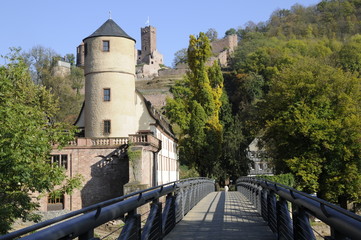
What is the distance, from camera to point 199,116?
4700 centimetres

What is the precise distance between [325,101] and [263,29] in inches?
5486

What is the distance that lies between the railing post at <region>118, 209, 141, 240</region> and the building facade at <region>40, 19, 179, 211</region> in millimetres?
24602

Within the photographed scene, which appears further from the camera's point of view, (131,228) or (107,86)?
(107,86)

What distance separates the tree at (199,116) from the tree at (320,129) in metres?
14.0

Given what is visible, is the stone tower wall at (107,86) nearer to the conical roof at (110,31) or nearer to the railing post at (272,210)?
the conical roof at (110,31)

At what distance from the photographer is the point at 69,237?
329 cm

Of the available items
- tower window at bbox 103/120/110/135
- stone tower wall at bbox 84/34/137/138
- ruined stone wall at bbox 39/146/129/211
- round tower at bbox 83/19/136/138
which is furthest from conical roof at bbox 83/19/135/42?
ruined stone wall at bbox 39/146/129/211

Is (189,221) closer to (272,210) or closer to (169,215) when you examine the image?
(169,215)

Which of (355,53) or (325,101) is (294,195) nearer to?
(325,101)

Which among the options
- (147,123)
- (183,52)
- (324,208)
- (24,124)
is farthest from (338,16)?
(324,208)

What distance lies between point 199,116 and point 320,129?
18.1 meters

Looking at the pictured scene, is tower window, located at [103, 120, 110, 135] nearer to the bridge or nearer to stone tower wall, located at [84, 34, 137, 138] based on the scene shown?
stone tower wall, located at [84, 34, 137, 138]

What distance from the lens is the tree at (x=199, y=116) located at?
155 ft

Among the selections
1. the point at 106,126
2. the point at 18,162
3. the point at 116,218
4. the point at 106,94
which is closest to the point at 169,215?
the point at 116,218
